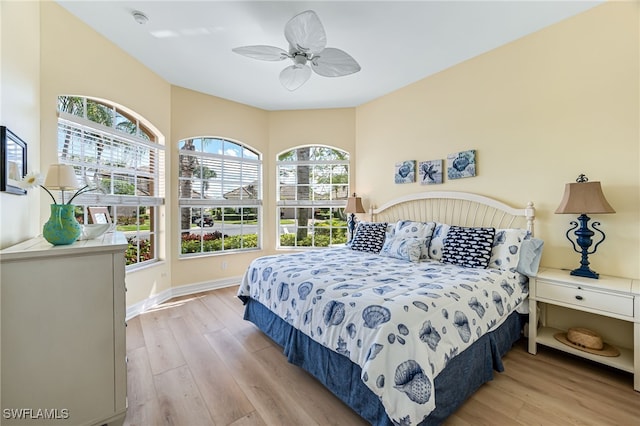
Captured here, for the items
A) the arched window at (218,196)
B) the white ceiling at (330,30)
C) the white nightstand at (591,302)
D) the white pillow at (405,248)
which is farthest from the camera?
the arched window at (218,196)

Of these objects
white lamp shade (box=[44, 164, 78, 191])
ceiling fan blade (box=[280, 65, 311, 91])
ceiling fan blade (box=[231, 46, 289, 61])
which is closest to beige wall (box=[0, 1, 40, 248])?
white lamp shade (box=[44, 164, 78, 191])

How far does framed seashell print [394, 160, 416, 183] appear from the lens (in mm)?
3664

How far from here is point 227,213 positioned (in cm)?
434

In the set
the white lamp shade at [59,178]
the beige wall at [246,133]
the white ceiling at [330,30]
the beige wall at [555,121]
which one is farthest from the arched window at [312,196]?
the white lamp shade at [59,178]

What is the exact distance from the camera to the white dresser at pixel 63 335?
4.22ft

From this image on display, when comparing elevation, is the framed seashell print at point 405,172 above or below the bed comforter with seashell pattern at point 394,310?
above

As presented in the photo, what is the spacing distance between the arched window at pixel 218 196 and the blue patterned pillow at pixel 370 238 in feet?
6.41

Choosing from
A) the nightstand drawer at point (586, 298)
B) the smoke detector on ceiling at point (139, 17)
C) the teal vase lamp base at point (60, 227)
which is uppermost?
the smoke detector on ceiling at point (139, 17)

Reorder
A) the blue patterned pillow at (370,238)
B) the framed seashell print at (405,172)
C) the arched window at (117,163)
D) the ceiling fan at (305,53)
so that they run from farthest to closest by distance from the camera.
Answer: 1. the framed seashell print at (405,172)
2. the blue patterned pillow at (370,238)
3. the arched window at (117,163)
4. the ceiling fan at (305,53)

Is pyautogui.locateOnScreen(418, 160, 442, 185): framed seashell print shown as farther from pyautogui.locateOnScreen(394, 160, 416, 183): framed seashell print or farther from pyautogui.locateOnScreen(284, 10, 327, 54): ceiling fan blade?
pyautogui.locateOnScreen(284, 10, 327, 54): ceiling fan blade

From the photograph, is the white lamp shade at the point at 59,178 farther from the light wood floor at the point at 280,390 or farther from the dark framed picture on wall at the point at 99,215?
the light wood floor at the point at 280,390

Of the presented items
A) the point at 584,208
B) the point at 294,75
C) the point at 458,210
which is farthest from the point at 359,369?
the point at 294,75

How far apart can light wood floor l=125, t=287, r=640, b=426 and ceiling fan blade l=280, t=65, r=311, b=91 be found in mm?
2567

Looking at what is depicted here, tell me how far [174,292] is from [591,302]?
451 centimetres
